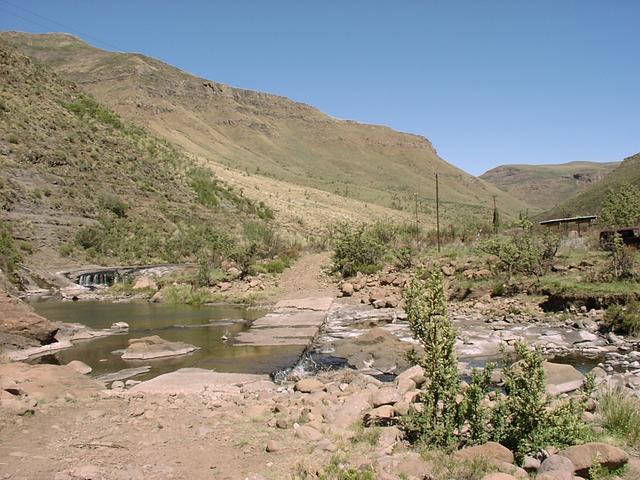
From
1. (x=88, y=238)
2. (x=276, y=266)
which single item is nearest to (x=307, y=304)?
(x=276, y=266)

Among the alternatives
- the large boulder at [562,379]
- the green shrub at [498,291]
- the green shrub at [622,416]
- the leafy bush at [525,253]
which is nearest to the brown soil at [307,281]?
the green shrub at [498,291]

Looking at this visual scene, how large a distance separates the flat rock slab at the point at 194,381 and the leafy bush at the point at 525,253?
12587mm

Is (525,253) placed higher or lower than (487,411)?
higher

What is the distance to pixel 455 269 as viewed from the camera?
2328cm

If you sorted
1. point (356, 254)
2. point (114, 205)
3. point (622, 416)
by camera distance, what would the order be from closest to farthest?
point (622, 416) < point (356, 254) < point (114, 205)

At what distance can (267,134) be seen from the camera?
125 meters

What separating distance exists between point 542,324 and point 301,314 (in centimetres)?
769

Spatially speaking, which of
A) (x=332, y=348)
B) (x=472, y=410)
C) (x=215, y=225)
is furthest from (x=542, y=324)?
(x=215, y=225)

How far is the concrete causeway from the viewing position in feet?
48.5

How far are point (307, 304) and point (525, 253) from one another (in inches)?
319

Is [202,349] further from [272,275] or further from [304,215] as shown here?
[304,215]

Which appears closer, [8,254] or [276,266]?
[8,254]

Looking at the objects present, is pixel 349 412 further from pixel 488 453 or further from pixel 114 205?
pixel 114 205

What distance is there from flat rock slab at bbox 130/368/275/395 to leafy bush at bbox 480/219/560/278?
41.3 ft
